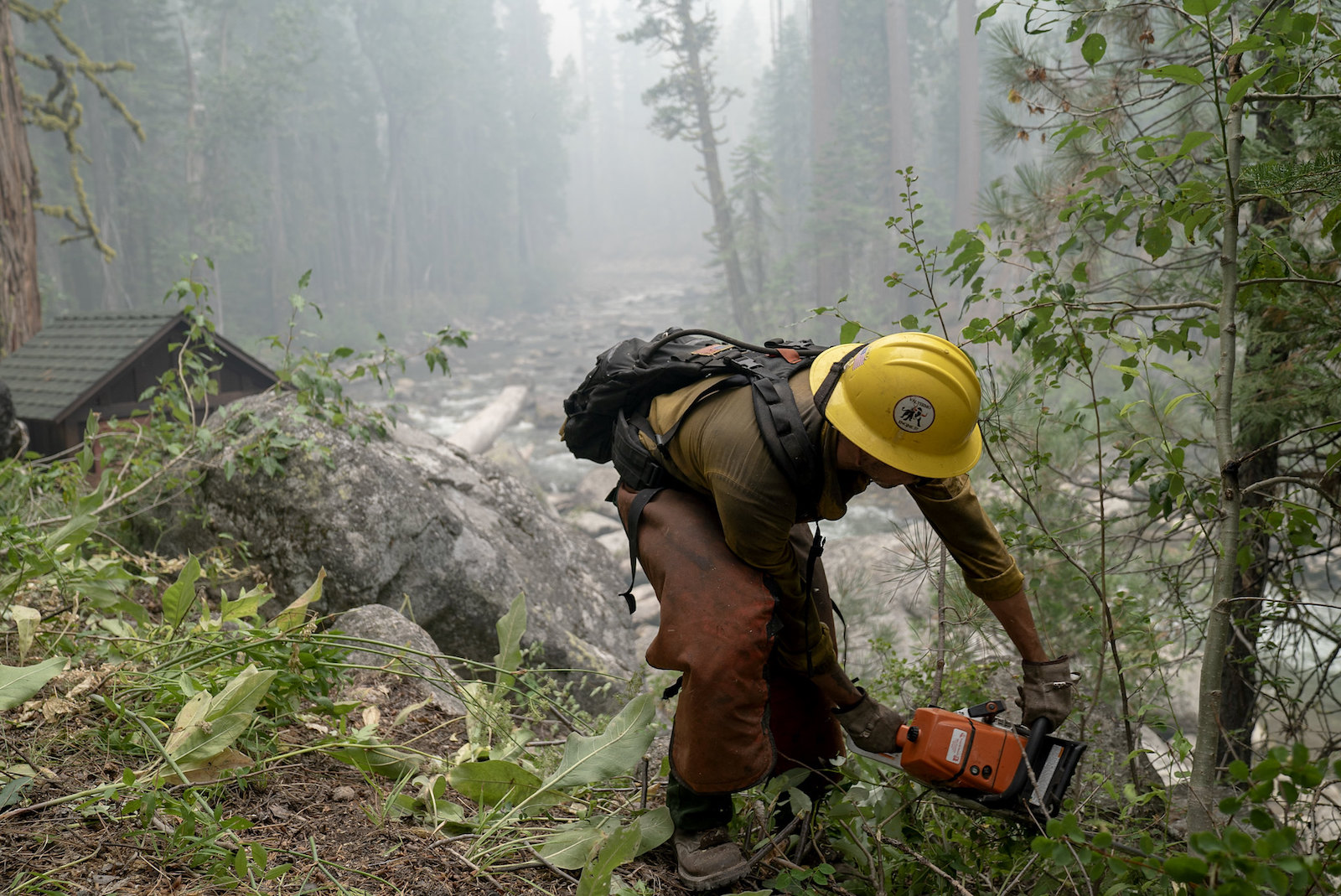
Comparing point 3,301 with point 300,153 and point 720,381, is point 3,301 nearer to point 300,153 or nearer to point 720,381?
point 720,381

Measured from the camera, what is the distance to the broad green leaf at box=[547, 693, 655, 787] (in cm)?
226

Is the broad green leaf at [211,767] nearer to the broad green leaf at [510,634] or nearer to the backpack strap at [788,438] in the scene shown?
the broad green leaf at [510,634]

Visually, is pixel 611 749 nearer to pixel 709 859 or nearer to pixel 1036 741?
pixel 709 859

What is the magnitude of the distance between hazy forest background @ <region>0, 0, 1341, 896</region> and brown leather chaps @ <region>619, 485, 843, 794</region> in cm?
33

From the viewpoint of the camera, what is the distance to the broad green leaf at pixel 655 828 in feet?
7.18

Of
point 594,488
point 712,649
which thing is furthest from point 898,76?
point 712,649

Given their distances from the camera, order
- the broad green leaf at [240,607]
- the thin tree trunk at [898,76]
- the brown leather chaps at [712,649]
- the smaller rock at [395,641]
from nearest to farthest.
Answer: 1. the brown leather chaps at [712,649]
2. the broad green leaf at [240,607]
3. the smaller rock at [395,641]
4. the thin tree trunk at [898,76]

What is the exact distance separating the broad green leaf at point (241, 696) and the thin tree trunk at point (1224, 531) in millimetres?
2267

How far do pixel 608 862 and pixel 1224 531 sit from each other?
1614mm

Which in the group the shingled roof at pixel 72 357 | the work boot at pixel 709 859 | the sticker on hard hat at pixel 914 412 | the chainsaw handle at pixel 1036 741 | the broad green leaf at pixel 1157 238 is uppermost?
the broad green leaf at pixel 1157 238

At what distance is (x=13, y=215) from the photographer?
25.3 ft

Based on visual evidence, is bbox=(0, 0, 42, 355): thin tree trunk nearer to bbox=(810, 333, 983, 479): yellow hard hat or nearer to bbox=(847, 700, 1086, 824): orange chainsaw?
bbox=(810, 333, 983, 479): yellow hard hat

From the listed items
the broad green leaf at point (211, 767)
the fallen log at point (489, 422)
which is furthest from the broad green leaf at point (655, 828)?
the fallen log at point (489, 422)

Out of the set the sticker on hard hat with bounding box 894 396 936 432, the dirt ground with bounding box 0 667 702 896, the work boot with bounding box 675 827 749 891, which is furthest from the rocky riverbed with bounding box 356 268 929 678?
the dirt ground with bounding box 0 667 702 896
